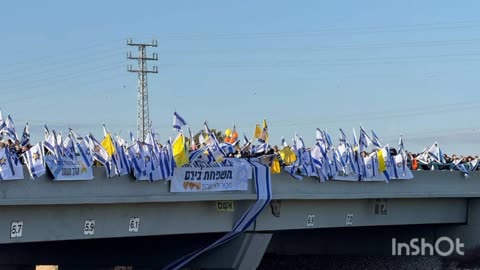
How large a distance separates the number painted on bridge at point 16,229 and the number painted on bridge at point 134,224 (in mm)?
3711

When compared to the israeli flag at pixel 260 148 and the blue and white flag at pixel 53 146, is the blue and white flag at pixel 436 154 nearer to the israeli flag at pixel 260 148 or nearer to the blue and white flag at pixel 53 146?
the israeli flag at pixel 260 148

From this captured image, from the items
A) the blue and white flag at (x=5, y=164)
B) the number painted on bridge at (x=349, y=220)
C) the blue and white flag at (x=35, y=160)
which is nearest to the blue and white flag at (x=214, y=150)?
the blue and white flag at (x=35, y=160)

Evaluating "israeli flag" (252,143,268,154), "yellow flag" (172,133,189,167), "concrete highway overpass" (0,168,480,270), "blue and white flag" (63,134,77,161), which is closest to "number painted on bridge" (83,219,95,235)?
"concrete highway overpass" (0,168,480,270)

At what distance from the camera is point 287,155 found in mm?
31500

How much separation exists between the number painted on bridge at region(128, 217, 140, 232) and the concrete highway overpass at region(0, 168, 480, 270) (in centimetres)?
3

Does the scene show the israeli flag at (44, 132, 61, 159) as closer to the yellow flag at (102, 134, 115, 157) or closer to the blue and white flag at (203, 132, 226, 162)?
the yellow flag at (102, 134, 115, 157)

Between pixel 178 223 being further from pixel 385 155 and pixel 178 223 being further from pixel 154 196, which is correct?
pixel 385 155

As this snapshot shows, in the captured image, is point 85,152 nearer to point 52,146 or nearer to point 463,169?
point 52,146

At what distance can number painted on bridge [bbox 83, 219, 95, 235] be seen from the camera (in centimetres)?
2602

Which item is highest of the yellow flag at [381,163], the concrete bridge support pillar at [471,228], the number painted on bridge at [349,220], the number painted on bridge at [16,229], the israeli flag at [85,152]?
the israeli flag at [85,152]

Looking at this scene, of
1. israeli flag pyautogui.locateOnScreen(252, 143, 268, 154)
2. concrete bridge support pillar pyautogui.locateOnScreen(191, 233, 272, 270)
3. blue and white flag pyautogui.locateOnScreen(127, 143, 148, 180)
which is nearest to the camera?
blue and white flag pyautogui.locateOnScreen(127, 143, 148, 180)

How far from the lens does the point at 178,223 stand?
94.6ft

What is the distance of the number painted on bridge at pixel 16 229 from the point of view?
2402 cm

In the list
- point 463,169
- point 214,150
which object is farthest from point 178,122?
point 463,169
